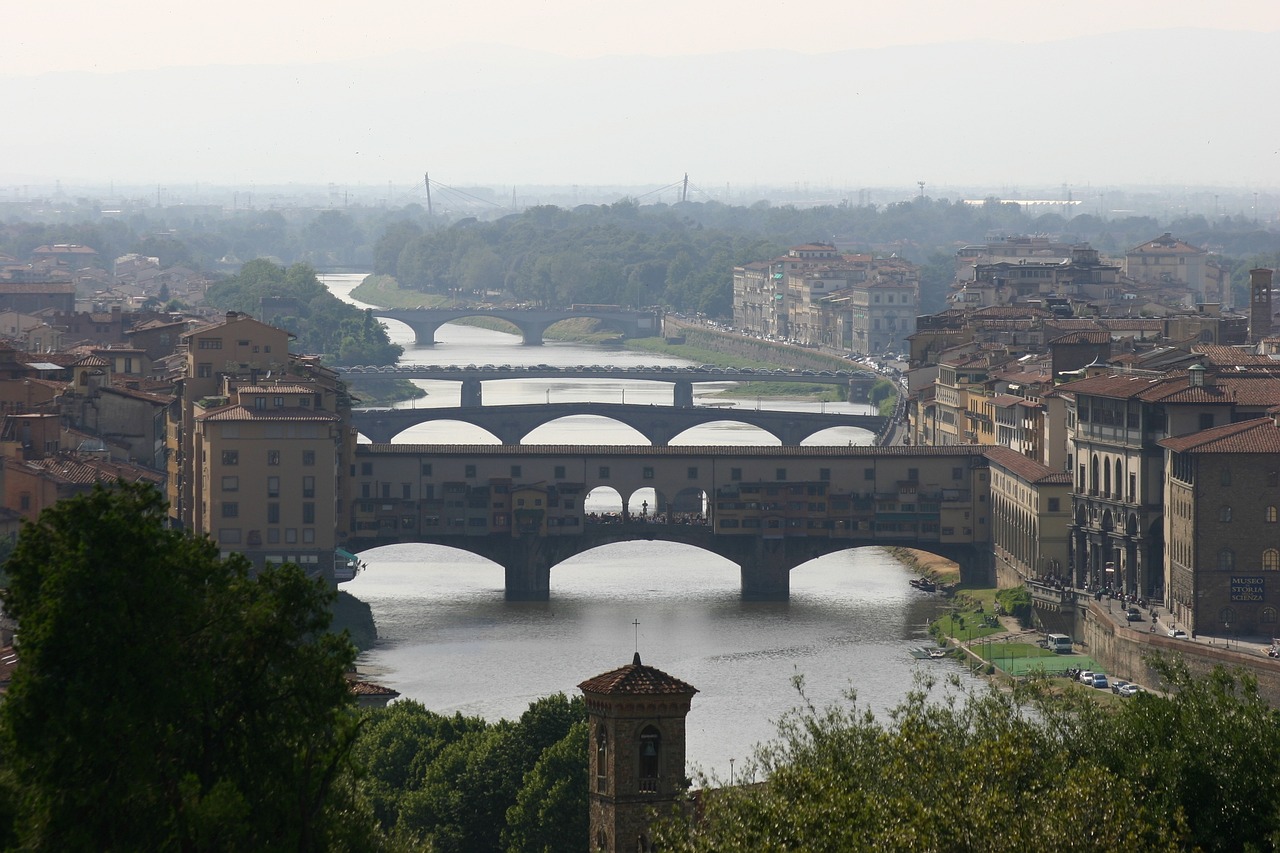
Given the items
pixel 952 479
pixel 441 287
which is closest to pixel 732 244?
pixel 441 287

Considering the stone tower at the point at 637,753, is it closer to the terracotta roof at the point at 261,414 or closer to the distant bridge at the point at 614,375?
the terracotta roof at the point at 261,414

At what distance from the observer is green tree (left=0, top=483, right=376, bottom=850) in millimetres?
16719

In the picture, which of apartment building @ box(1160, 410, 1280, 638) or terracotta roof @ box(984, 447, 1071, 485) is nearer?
apartment building @ box(1160, 410, 1280, 638)

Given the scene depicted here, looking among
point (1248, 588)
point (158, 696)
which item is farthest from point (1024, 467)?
point (158, 696)

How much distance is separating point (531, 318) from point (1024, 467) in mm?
66098

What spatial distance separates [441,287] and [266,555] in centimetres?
10973

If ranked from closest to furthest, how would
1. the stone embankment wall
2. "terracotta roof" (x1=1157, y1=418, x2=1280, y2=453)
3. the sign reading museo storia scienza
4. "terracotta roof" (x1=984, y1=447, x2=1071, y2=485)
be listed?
the stone embankment wall < the sign reading museo storia scienza < "terracotta roof" (x1=1157, y1=418, x2=1280, y2=453) < "terracotta roof" (x1=984, y1=447, x2=1071, y2=485)

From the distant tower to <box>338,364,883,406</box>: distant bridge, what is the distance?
13.9 metres

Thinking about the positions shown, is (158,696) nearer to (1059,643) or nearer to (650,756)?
(650,756)

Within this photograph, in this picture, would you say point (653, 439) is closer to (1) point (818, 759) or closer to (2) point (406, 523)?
(2) point (406, 523)

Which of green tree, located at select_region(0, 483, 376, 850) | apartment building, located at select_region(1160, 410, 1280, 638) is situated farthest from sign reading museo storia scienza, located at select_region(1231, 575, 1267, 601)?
green tree, located at select_region(0, 483, 376, 850)

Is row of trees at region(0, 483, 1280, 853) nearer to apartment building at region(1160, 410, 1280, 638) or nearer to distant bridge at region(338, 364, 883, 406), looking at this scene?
apartment building at region(1160, 410, 1280, 638)

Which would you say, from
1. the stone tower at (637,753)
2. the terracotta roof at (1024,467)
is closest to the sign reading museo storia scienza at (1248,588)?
the terracotta roof at (1024,467)

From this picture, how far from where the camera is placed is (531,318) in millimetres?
112875
